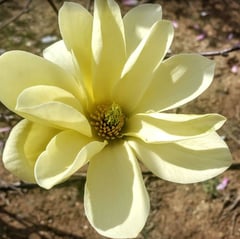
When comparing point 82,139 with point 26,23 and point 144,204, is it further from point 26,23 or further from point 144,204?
point 26,23

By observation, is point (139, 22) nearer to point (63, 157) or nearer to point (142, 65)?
point (142, 65)

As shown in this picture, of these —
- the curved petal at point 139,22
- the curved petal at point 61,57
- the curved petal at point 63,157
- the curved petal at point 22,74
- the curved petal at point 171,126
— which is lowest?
the curved petal at point 171,126

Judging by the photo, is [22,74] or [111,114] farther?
[111,114]

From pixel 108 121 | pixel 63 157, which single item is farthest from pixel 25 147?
pixel 108 121

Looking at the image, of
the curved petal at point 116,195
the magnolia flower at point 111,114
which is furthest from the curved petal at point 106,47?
the curved petal at point 116,195

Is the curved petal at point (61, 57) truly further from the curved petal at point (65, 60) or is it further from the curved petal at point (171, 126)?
the curved petal at point (171, 126)

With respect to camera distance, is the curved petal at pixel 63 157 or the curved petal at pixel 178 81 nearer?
the curved petal at pixel 63 157
